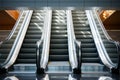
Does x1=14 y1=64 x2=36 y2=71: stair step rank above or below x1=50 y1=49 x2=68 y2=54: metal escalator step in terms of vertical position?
below

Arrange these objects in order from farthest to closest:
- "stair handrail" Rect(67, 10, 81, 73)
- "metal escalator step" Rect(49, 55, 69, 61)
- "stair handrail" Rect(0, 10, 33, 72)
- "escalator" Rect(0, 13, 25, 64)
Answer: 1. "metal escalator step" Rect(49, 55, 69, 61)
2. "escalator" Rect(0, 13, 25, 64)
3. "stair handrail" Rect(0, 10, 33, 72)
4. "stair handrail" Rect(67, 10, 81, 73)

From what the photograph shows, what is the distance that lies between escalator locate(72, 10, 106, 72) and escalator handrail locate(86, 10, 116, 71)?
0.26 m

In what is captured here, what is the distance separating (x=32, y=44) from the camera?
541 inches

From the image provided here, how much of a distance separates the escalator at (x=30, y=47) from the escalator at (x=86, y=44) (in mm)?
1968

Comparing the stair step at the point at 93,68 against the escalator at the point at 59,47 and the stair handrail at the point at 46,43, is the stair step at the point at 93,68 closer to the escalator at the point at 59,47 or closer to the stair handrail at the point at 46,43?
the escalator at the point at 59,47

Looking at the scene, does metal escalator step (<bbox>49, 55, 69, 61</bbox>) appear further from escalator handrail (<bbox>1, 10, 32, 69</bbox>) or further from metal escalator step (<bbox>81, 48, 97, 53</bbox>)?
escalator handrail (<bbox>1, 10, 32, 69</bbox>)

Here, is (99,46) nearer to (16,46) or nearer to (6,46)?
(16,46)

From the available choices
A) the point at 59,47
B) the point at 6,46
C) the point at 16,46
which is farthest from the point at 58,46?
the point at 6,46

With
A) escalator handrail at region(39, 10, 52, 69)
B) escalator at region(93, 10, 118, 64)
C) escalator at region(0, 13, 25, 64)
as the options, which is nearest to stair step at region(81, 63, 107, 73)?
escalator at region(93, 10, 118, 64)

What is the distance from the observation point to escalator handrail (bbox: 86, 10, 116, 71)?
36.7 feet

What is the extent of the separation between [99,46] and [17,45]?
3.70 m

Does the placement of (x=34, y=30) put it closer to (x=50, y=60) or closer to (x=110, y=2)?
(x=50, y=60)

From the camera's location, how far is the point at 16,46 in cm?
1292

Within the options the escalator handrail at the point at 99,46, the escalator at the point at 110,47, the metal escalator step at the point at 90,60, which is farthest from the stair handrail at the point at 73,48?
the escalator at the point at 110,47
